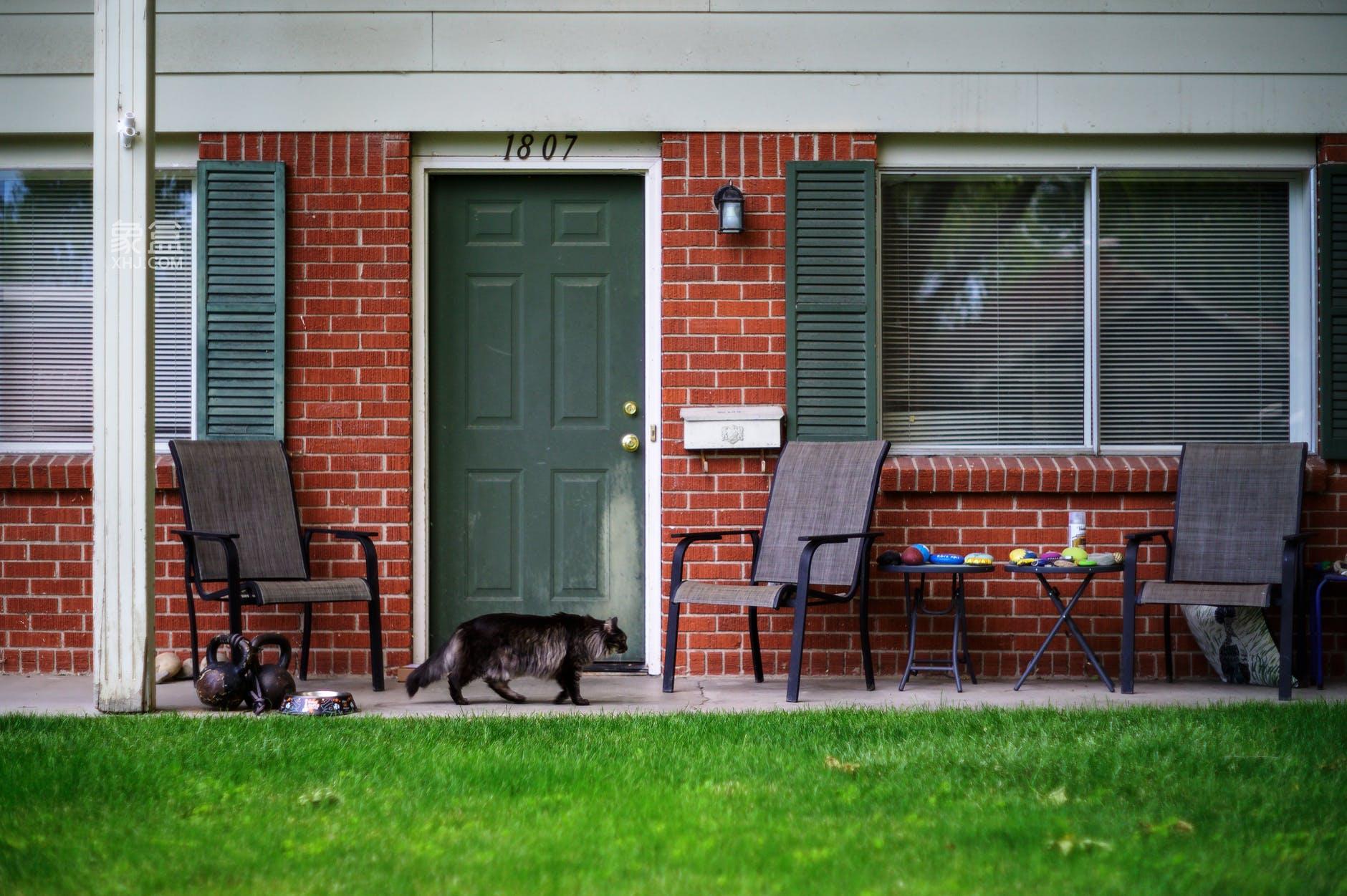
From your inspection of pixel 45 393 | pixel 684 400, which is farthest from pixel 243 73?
pixel 684 400

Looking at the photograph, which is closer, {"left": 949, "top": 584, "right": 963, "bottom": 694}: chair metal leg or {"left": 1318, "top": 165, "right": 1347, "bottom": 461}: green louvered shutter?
{"left": 949, "top": 584, "right": 963, "bottom": 694}: chair metal leg

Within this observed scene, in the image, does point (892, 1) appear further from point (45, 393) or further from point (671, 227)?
point (45, 393)

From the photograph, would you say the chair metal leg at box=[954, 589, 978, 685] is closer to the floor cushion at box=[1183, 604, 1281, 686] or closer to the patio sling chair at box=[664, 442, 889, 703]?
the patio sling chair at box=[664, 442, 889, 703]

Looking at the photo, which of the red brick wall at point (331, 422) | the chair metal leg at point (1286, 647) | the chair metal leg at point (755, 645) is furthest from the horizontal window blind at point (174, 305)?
the chair metal leg at point (1286, 647)

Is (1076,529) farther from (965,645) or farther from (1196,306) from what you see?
(1196,306)

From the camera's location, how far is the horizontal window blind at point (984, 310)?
21.7 ft

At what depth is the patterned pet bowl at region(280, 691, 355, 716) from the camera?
17.0 feet

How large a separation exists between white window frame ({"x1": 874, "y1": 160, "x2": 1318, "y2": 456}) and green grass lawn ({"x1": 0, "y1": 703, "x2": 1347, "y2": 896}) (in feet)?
6.10

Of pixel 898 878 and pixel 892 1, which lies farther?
pixel 892 1

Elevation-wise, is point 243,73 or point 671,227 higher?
point 243,73

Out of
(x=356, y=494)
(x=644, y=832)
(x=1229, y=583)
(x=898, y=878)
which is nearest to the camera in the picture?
(x=898, y=878)

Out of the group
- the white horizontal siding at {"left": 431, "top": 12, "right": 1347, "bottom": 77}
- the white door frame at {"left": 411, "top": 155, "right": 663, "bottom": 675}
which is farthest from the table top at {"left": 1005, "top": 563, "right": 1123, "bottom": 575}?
the white horizontal siding at {"left": 431, "top": 12, "right": 1347, "bottom": 77}

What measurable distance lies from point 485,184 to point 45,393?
228 cm

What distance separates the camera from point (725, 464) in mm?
6426
